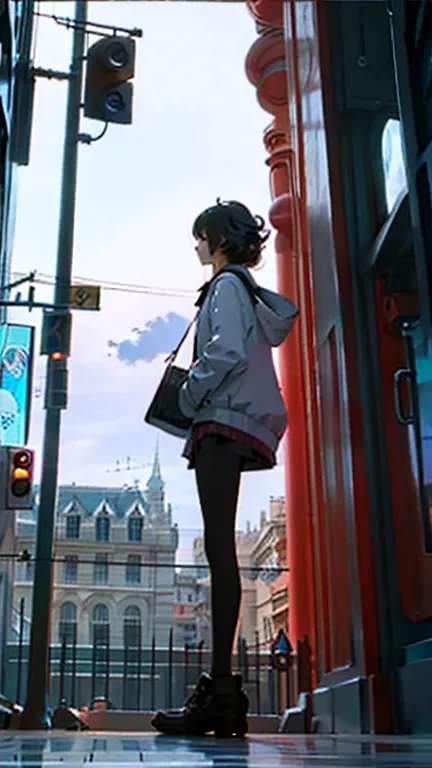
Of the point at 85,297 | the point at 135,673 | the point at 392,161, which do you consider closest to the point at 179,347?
the point at 392,161

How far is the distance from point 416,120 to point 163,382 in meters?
0.90

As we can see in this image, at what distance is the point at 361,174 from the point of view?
2.72 m

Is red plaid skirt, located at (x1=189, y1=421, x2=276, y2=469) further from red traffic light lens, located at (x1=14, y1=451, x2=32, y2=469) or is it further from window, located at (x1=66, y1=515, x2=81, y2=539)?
window, located at (x1=66, y1=515, x2=81, y2=539)

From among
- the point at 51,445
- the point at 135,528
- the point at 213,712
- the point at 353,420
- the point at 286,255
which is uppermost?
the point at 286,255

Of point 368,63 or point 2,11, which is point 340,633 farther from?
point 2,11

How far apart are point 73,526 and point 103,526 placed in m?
1.54

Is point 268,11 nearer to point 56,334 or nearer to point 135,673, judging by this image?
point 56,334

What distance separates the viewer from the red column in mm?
5730

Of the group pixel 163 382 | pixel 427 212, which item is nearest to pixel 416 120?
pixel 427 212

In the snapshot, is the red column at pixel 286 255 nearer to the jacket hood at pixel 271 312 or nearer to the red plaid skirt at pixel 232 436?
the jacket hood at pixel 271 312

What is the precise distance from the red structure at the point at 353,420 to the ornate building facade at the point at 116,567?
565 centimetres

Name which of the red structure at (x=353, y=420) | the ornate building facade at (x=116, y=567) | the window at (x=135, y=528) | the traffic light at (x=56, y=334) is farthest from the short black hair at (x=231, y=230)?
the window at (x=135, y=528)

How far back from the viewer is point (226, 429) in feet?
6.75

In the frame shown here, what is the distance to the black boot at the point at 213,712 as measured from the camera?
6.23ft
